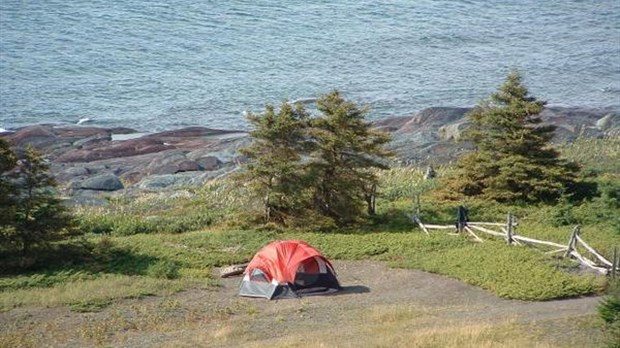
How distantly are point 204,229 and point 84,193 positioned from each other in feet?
50.3

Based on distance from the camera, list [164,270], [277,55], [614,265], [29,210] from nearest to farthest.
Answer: [614,265] → [164,270] → [29,210] → [277,55]

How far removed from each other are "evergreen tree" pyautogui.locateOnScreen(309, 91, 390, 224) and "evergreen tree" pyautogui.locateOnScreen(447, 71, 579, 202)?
5180 millimetres

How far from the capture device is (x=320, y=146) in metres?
33.8

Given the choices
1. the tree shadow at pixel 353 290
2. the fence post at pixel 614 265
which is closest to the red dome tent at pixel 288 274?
the tree shadow at pixel 353 290

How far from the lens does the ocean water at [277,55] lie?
78.3 meters

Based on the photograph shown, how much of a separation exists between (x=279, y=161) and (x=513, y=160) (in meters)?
9.63

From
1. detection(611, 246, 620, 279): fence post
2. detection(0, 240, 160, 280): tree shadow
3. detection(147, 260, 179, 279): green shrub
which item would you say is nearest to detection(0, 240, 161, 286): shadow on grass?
detection(0, 240, 160, 280): tree shadow

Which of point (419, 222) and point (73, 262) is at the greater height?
point (419, 222)

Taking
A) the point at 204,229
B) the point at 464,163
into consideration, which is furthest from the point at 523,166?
the point at 204,229

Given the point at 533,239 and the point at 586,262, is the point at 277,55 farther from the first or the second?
the point at 586,262

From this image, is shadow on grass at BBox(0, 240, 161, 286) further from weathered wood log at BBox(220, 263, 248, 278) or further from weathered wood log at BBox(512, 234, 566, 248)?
weathered wood log at BBox(512, 234, 566, 248)

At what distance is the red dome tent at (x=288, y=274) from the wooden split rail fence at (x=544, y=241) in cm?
645

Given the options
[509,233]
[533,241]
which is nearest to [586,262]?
[533,241]

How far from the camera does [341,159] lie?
112ft
